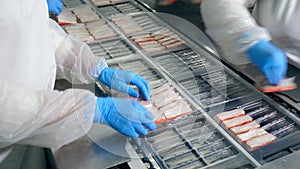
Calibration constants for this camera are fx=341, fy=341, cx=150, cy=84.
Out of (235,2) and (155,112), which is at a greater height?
(235,2)

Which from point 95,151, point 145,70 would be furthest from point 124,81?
point 95,151

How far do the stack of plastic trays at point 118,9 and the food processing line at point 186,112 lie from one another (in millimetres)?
225

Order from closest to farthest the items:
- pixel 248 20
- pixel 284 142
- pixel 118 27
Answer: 1. pixel 284 142
2. pixel 248 20
3. pixel 118 27

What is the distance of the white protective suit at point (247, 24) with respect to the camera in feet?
4.78

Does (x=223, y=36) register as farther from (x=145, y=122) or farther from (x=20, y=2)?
(x=20, y=2)

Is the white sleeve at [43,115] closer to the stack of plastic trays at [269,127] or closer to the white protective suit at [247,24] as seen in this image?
the stack of plastic trays at [269,127]

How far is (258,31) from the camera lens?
1429 millimetres

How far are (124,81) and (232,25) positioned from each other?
0.53 metres

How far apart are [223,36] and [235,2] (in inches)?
6.7

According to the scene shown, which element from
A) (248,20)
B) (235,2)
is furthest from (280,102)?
(235,2)

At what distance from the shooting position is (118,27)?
1.95m

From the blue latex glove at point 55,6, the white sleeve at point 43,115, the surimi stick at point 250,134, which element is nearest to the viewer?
the white sleeve at point 43,115

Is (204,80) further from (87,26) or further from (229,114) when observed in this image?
(87,26)

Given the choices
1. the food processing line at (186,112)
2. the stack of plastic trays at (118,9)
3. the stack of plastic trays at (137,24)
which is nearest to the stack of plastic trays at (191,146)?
the food processing line at (186,112)
